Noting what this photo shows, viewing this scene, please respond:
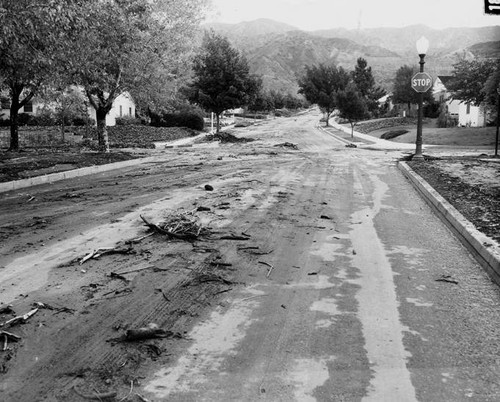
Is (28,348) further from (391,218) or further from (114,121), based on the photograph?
(114,121)

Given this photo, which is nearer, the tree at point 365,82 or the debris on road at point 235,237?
the debris on road at point 235,237

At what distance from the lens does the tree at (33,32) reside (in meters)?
10.0

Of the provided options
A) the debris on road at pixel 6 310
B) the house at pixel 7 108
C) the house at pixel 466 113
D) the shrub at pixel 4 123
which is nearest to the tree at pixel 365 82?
the house at pixel 466 113

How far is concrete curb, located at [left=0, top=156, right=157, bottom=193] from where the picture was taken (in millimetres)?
12672

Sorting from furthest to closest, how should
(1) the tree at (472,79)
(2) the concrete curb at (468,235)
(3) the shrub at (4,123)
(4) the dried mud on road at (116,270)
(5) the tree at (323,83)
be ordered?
(5) the tree at (323,83)
(3) the shrub at (4,123)
(1) the tree at (472,79)
(2) the concrete curb at (468,235)
(4) the dried mud on road at (116,270)

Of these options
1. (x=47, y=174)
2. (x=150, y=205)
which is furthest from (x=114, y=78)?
(x=150, y=205)

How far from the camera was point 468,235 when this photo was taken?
7137 mm

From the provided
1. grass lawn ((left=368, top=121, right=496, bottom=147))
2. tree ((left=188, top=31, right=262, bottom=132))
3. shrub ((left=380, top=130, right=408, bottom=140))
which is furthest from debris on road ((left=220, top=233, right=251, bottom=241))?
shrub ((left=380, top=130, right=408, bottom=140))

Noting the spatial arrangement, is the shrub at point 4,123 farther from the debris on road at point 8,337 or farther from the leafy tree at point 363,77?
the leafy tree at point 363,77

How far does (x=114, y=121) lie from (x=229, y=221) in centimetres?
4509

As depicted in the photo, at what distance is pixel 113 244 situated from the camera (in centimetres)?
655

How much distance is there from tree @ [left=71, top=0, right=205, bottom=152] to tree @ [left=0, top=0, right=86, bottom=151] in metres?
3.96

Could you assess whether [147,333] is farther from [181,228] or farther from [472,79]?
[472,79]

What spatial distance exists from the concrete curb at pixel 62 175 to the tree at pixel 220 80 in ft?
70.7
